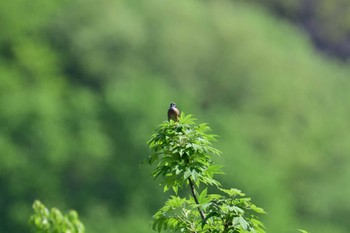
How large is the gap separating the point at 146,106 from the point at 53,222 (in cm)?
4793

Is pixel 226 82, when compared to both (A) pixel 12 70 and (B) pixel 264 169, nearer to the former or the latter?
(B) pixel 264 169

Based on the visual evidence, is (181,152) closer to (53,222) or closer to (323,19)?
(53,222)

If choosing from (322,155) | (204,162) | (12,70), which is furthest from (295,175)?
(204,162)

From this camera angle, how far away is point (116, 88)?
59.7m

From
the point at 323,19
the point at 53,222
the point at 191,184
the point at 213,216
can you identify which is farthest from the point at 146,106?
the point at 53,222

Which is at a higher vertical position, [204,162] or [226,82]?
[226,82]

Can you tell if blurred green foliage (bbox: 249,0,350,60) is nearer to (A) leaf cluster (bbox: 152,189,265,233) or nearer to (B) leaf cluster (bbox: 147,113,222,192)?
(B) leaf cluster (bbox: 147,113,222,192)

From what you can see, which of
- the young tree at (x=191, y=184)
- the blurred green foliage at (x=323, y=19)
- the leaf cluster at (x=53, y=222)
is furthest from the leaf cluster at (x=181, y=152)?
the blurred green foliage at (x=323, y=19)

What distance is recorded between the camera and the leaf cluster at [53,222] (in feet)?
25.5

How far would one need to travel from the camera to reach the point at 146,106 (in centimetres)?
5575

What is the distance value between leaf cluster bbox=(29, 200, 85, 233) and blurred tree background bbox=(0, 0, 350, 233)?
4187cm

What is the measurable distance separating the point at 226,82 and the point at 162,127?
52.6 meters

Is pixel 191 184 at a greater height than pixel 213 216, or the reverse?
pixel 191 184

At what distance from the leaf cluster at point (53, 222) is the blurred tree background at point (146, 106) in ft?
137
